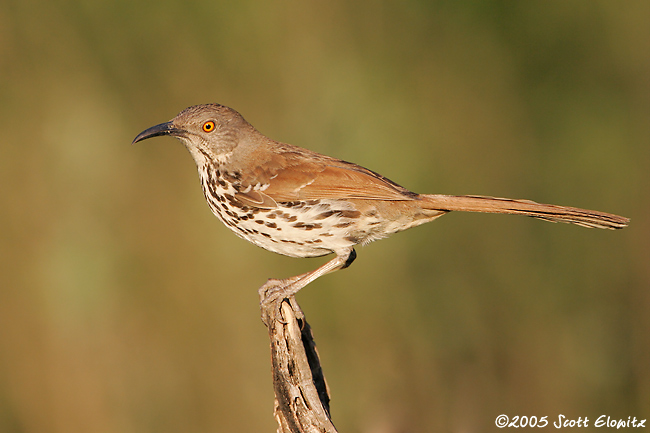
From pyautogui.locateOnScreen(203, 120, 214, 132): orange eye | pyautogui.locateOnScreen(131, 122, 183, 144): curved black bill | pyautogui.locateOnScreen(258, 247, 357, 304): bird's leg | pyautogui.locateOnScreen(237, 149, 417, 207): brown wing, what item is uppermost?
pyautogui.locateOnScreen(203, 120, 214, 132): orange eye

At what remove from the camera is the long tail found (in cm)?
338

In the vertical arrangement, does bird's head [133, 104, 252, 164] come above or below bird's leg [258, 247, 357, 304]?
above

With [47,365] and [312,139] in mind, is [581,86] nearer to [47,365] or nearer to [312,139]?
[312,139]

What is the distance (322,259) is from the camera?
514 centimetres

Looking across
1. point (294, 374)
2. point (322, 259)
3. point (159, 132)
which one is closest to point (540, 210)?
point (294, 374)

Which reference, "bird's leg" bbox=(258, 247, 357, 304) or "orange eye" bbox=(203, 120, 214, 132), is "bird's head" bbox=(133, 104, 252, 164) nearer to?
"orange eye" bbox=(203, 120, 214, 132)

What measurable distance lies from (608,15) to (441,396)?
379 centimetres

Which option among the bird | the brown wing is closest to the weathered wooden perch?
the bird

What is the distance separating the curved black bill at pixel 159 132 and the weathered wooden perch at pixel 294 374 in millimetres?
1358

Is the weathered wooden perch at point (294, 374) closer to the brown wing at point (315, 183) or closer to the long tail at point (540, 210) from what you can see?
the brown wing at point (315, 183)

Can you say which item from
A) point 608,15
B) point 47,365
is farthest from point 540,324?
point 47,365

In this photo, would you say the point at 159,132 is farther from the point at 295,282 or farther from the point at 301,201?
the point at 295,282

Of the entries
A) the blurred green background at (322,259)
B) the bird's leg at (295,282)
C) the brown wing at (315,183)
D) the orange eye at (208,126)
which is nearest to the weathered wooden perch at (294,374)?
the bird's leg at (295,282)

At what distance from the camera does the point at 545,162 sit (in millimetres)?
5383
